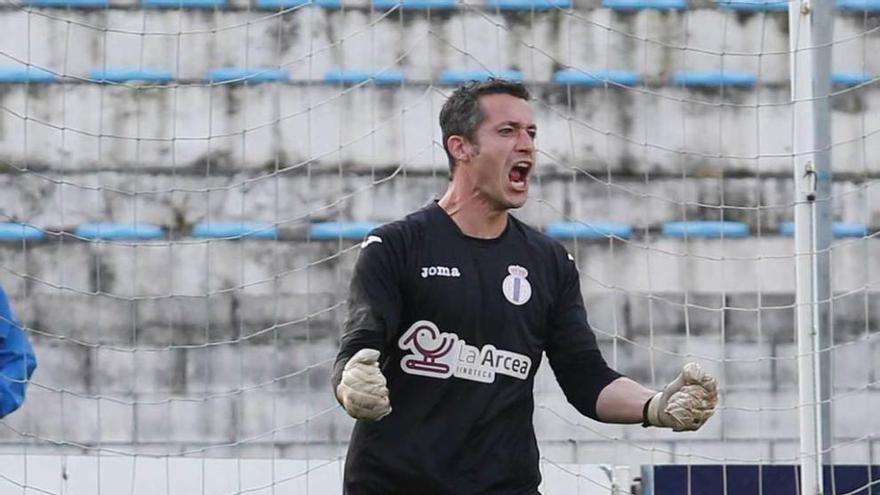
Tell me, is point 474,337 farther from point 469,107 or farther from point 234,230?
point 234,230

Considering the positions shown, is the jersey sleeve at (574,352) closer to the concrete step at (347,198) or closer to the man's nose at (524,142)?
the man's nose at (524,142)

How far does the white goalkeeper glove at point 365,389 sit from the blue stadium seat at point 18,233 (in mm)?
3303

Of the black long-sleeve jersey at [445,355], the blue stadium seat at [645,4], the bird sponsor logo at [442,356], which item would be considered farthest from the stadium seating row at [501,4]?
the bird sponsor logo at [442,356]

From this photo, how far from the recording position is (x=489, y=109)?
3910mm

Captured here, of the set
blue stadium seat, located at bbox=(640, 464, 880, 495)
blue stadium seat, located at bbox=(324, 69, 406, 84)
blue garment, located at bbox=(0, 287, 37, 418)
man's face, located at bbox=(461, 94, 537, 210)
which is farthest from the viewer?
blue stadium seat, located at bbox=(324, 69, 406, 84)

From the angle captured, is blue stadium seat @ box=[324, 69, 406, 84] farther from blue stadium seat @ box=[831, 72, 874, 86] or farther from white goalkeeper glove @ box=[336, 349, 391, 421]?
white goalkeeper glove @ box=[336, 349, 391, 421]

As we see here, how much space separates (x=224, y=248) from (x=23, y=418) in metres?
0.97

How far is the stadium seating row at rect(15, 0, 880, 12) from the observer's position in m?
6.53

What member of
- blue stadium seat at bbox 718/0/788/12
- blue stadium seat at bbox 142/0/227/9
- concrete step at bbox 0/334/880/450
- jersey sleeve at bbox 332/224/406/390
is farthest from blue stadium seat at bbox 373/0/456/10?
jersey sleeve at bbox 332/224/406/390

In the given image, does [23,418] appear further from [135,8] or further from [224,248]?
[135,8]

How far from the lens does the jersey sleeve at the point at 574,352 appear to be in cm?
393

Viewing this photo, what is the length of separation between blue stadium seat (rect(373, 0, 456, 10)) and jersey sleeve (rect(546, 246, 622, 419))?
2699mm

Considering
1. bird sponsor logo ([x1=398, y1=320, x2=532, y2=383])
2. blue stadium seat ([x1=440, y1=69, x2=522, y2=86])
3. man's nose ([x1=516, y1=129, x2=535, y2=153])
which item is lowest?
bird sponsor logo ([x1=398, y1=320, x2=532, y2=383])

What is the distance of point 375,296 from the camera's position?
3684mm
